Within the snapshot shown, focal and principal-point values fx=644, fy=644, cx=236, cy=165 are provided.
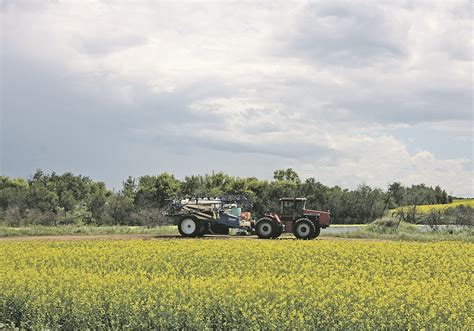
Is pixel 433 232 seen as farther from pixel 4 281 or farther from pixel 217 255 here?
pixel 4 281

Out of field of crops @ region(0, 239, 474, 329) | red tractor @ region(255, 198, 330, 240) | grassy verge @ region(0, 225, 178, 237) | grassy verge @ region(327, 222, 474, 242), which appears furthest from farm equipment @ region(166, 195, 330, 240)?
field of crops @ region(0, 239, 474, 329)

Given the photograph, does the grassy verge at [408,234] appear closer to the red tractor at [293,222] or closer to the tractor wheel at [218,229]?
the red tractor at [293,222]

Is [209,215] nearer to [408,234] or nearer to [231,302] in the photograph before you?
[408,234]

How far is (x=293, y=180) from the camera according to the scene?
265 feet

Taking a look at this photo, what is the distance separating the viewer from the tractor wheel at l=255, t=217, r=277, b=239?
32.5 metres

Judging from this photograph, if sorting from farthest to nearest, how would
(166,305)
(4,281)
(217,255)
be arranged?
(217,255), (4,281), (166,305)

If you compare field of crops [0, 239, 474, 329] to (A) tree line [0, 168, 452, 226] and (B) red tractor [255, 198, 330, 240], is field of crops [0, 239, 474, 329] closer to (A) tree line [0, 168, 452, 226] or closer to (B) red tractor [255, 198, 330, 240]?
(B) red tractor [255, 198, 330, 240]

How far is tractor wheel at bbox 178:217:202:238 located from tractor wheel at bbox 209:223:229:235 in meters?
1.69

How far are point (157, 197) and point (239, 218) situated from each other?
44.0 meters

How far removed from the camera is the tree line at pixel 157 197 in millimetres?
49906

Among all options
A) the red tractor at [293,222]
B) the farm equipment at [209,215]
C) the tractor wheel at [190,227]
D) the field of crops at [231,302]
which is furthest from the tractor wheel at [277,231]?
the field of crops at [231,302]

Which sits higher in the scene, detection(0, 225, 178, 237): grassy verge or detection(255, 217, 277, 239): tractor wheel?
detection(255, 217, 277, 239): tractor wheel

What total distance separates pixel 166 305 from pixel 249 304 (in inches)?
61.6

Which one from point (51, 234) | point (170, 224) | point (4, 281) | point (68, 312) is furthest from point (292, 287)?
point (170, 224)
